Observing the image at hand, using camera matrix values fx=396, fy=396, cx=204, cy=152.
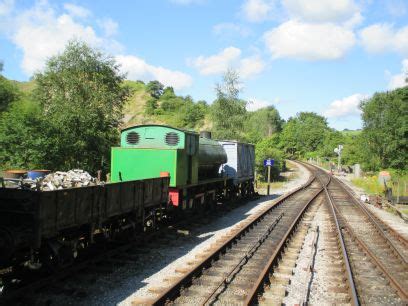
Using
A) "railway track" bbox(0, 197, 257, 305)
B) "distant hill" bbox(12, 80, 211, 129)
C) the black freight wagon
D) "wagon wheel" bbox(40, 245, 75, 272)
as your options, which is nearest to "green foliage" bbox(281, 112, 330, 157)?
"distant hill" bbox(12, 80, 211, 129)

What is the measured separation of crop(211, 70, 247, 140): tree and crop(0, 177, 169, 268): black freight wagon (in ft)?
103

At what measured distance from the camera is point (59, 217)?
24.3 ft

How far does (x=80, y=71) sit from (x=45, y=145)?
1847cm

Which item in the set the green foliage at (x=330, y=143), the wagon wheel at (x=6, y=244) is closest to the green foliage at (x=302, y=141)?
the green foliage at (x=330, y=143)

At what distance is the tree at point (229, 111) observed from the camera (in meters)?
41.8

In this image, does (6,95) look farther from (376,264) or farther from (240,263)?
(376,264)

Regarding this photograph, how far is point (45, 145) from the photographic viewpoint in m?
20.2

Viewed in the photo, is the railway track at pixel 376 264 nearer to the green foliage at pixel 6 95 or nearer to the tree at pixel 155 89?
the green foliage at pixel 6 95

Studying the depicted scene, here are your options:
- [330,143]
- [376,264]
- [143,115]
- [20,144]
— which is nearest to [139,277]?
[376,264]

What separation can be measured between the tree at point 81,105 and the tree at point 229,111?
9692 millimetres

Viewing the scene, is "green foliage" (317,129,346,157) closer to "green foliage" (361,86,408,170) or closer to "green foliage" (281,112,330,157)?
"green foliage" (281,112,330,157)

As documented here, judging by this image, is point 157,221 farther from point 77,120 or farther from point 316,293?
point 77,120

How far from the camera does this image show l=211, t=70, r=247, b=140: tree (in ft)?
137

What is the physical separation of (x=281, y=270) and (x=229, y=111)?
110 feet
